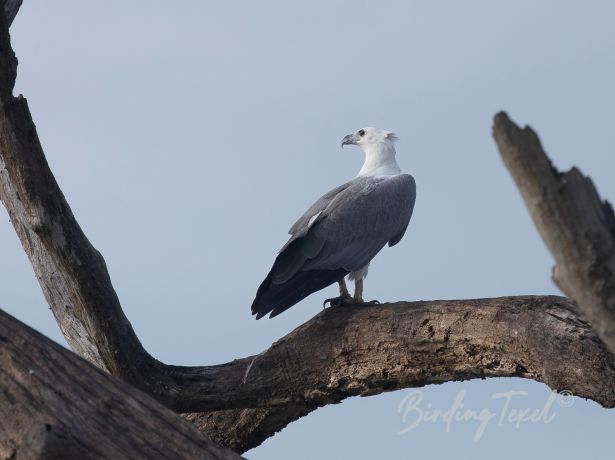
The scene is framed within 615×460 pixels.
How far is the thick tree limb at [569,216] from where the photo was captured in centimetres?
232

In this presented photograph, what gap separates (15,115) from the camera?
529cm

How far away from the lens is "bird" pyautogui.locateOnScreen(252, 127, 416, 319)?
719 cm

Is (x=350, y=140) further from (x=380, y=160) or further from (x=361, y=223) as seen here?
(x=361, y=223)

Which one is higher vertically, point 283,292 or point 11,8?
point 11,8

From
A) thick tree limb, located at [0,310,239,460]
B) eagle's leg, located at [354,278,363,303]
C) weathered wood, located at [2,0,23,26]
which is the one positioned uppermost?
weathered wood, located at [2,0,23,26]

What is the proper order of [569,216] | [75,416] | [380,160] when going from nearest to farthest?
[569,216]
[75,416]
[380,160]

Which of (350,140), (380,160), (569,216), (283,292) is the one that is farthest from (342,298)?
(569,216)

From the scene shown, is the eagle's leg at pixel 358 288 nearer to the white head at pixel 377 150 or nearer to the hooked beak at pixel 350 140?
the white head at pixel 377 150

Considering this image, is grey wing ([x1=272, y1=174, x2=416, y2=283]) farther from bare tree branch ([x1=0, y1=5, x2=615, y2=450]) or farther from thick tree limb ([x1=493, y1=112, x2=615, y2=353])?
thick tree limb ([x1=493, y1=112, x2=615, y2=353])

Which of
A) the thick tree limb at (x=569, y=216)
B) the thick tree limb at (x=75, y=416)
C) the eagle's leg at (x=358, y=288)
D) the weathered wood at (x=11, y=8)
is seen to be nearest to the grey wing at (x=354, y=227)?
the eagle's leg at (x=358, y=288)

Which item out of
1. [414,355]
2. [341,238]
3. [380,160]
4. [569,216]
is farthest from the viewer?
[380,160]

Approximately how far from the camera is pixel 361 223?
8.00 m

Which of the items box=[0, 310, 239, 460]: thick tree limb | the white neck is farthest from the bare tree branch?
the white neck

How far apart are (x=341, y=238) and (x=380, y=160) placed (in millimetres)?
1676
